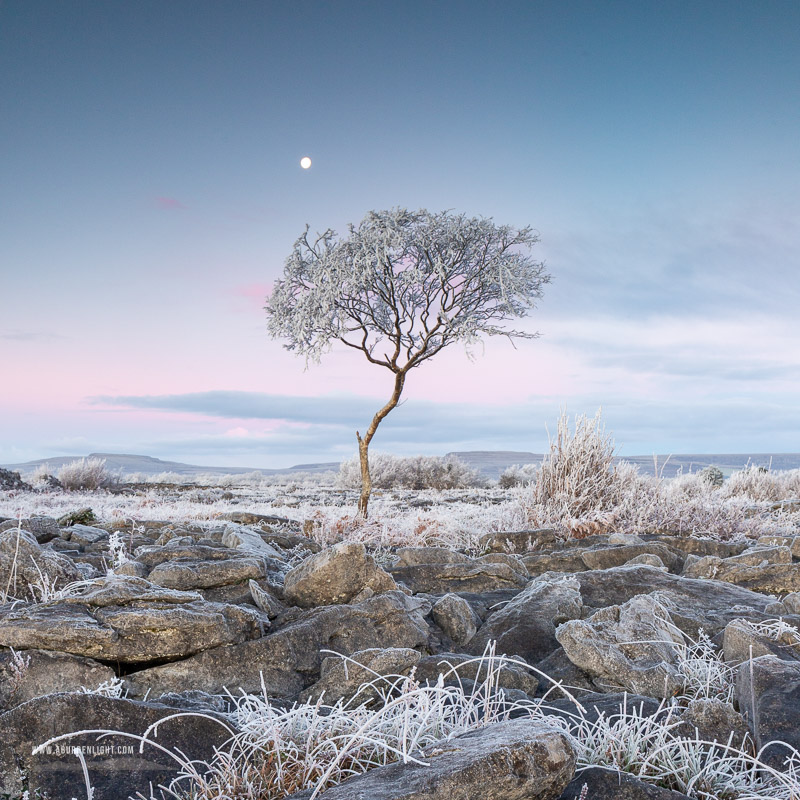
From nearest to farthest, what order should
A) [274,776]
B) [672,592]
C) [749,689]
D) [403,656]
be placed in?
[274,776] → [749,689] → [403,656] → [672,592]

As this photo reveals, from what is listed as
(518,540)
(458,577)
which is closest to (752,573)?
(518,540)

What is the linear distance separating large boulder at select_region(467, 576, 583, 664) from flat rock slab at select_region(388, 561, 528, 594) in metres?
0.67

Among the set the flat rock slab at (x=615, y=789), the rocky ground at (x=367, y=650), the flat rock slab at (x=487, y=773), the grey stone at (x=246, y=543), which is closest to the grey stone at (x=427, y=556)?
the rocky ground at (x=367, y=650)

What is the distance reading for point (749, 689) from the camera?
264 centimetres

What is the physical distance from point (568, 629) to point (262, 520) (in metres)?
5.23

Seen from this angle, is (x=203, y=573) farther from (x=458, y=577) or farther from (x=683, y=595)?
(x=683, y=595)

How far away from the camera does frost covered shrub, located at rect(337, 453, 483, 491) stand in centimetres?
2178

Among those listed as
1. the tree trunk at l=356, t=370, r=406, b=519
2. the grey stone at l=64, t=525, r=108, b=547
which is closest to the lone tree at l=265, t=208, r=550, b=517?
the tree trunk at l=356, t=370, r=406, b=519

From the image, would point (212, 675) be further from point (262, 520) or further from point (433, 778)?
point (262, 520)

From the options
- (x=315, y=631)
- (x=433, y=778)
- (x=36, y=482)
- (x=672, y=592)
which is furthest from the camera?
(x=36, y=482)

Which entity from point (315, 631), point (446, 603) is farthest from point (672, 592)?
point (315, 631)

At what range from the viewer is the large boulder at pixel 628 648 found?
2980mm

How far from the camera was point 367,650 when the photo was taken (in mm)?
2998

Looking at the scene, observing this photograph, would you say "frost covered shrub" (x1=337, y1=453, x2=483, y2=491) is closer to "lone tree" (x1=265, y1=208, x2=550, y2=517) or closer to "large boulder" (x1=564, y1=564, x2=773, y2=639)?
"lone tree" (x1=265, y1=208, x2=550, y2=517)
